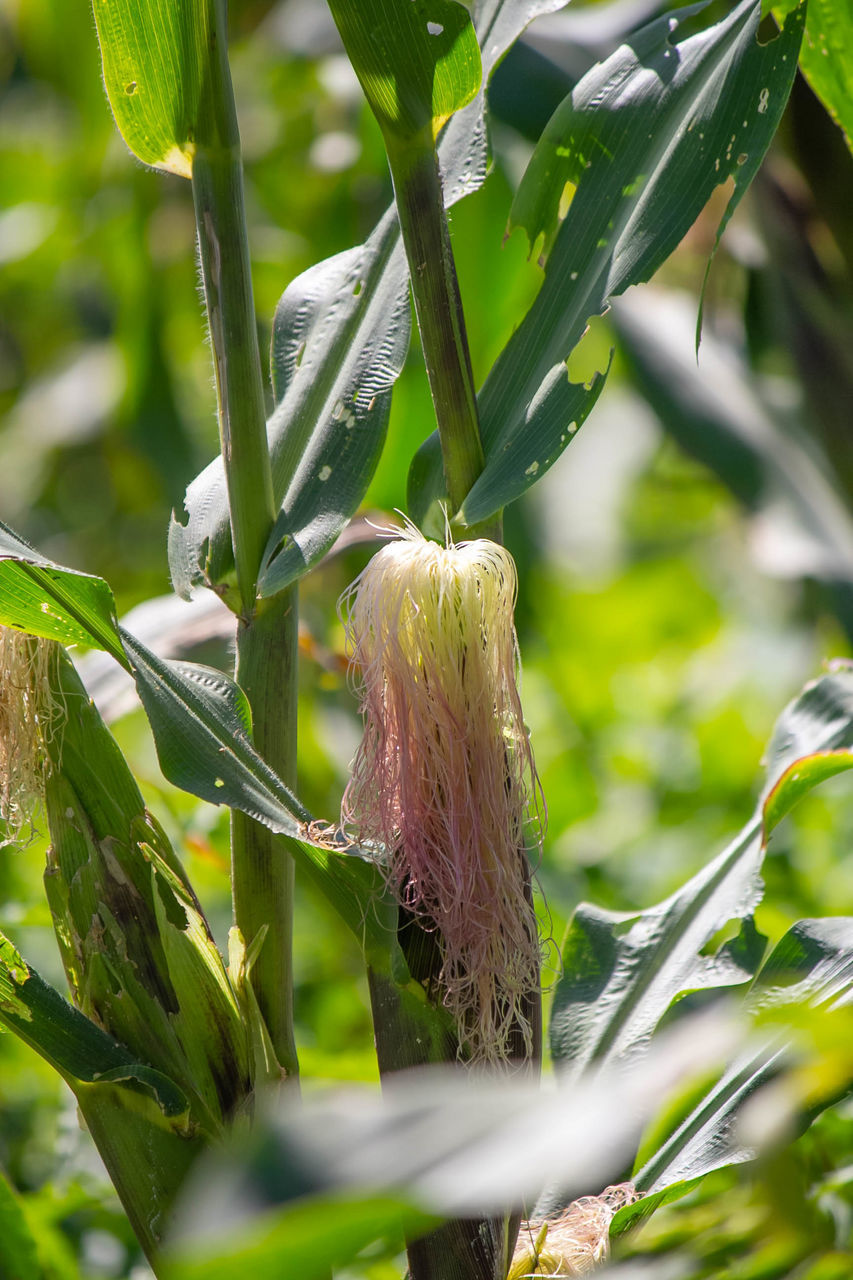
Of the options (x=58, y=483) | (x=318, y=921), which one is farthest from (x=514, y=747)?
(x=58, y=483)

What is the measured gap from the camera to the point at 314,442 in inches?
16.9

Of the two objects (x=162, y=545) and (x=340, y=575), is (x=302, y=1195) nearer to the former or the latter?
(x=340, y=575)

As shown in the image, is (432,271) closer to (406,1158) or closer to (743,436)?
(406,1158)

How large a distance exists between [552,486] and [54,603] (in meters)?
1.15

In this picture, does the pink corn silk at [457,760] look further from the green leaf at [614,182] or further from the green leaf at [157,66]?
the green leaf at [157,66]

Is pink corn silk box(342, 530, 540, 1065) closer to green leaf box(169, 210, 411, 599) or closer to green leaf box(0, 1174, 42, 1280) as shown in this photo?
green leaf box(169, 210, 411, 599)

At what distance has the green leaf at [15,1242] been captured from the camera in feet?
1.39

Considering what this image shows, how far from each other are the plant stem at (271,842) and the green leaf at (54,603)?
5cm

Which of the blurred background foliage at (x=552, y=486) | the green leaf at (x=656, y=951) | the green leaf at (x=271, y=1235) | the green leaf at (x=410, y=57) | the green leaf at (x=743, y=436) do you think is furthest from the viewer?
the green leaf at (x=743, y=436)

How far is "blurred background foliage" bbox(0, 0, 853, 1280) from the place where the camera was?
2.23ft

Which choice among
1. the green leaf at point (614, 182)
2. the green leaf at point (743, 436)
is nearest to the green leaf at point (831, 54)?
the green leaf at point (614, 182)

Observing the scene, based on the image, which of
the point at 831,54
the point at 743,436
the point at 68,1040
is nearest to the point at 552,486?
the point at 743,436

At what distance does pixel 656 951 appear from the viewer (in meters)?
0.49

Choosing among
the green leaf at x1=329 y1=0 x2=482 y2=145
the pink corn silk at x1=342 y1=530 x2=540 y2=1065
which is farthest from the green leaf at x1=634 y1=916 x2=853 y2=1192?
the green leaf at x1=329 y1=0 x2=482 y2=145
